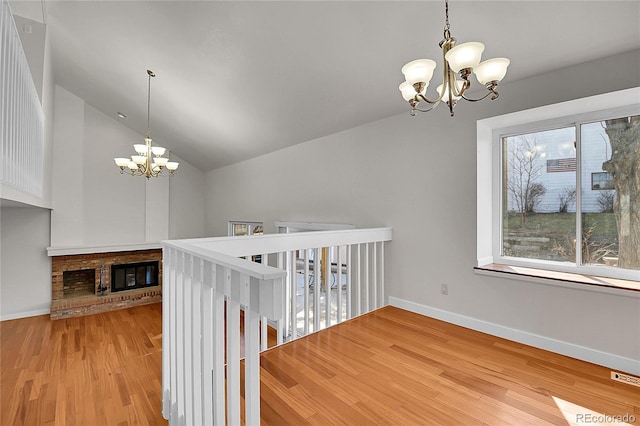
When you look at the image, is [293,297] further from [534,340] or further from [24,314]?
[24,314]

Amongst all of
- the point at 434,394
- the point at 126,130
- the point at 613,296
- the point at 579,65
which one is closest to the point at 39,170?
the point at 126,130

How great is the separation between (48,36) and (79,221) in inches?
124

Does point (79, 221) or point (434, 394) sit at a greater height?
point (79, 221)

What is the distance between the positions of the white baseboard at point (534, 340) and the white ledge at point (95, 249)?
440 centimetres

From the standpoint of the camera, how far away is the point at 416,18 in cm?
214

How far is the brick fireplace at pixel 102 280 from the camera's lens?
194 inches

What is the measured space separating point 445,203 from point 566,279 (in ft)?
3.77

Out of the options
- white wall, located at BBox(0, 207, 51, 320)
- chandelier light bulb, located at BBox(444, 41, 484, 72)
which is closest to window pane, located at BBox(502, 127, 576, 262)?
chandelier light bulb, located at BBox(444, 41, 484, 72)

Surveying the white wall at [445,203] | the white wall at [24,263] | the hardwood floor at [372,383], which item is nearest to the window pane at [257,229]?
the white wall at [445,203]

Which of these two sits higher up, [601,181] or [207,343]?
[601,181]

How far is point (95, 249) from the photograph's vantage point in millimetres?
5188

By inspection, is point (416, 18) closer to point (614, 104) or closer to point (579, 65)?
point (579, 65)

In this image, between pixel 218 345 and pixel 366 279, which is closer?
pixel 218 345

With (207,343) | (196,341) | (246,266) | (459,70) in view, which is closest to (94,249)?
(196,341)
